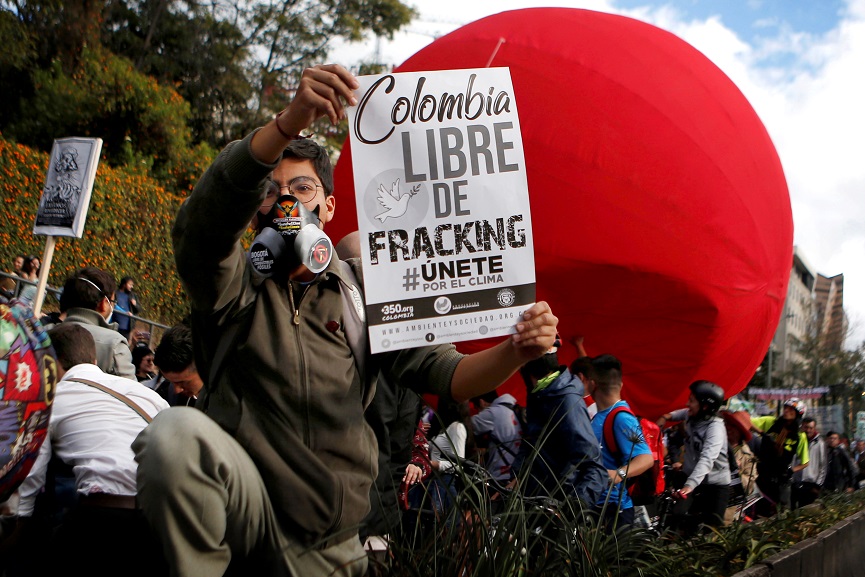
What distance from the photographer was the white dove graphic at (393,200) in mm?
2572

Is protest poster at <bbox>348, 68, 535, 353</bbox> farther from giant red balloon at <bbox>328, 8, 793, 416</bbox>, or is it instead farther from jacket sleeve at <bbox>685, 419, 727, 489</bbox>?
jacket sleeve at <bbox>685, 419, 727, 489</bbox>

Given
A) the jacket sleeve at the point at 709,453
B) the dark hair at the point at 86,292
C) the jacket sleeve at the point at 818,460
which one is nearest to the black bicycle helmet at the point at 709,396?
the jacket sleeve at the point at 709,453

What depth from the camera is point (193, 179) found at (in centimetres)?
2208

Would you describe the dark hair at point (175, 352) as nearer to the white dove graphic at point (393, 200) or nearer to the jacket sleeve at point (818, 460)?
the white dove graphic at point (393, 200)

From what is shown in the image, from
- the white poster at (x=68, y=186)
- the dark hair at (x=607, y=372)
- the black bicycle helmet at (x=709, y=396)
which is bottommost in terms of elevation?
the black bicycle helmet at (x=709, y=396)

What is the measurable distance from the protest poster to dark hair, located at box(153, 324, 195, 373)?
115 inches

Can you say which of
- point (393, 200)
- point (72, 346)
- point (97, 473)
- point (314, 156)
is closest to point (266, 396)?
point (393, 200)

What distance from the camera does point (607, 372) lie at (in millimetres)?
6098

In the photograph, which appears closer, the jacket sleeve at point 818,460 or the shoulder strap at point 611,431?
Result: the shoulder strap at point 611,431

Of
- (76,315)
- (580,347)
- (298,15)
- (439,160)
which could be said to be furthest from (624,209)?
(298,15)

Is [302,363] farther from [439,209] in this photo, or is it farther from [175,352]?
[175,352]

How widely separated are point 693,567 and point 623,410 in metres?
1.89

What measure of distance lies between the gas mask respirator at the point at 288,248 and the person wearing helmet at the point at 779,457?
30.0ft

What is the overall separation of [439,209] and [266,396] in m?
0.70
